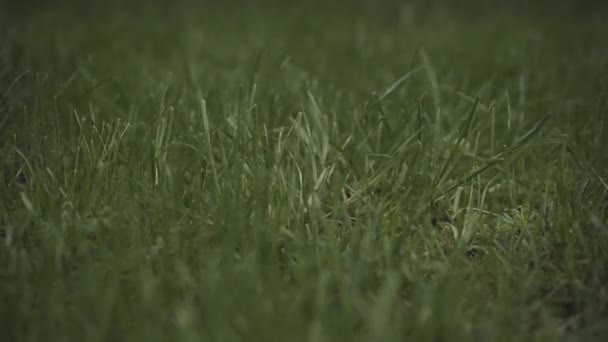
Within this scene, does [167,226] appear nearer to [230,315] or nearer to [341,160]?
[230,315]

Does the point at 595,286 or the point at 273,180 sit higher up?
the point at 273,180

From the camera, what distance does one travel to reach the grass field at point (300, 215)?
1111mm

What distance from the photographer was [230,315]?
109 cm

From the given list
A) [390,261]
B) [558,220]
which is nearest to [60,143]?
[390,261]

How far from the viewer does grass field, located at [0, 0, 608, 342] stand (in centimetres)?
111

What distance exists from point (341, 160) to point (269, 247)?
453 millimetres

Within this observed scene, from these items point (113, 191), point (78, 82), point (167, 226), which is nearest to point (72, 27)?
point (78, 82)

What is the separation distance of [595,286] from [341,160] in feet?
2.43

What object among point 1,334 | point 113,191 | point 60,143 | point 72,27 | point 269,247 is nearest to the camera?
point 1,334

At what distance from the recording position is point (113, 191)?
5.01 ft

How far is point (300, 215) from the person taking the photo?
4.73 ft

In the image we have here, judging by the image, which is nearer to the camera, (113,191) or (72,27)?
(113,191)

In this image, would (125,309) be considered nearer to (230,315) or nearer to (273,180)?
(230,315)

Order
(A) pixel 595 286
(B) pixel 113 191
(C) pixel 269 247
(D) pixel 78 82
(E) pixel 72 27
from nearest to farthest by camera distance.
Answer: (A) pixel 595 286 → (C) pixel 269 247 → (B) pixel 113 191 → (D) pixel 78 82 → (E) pixel 72 27
